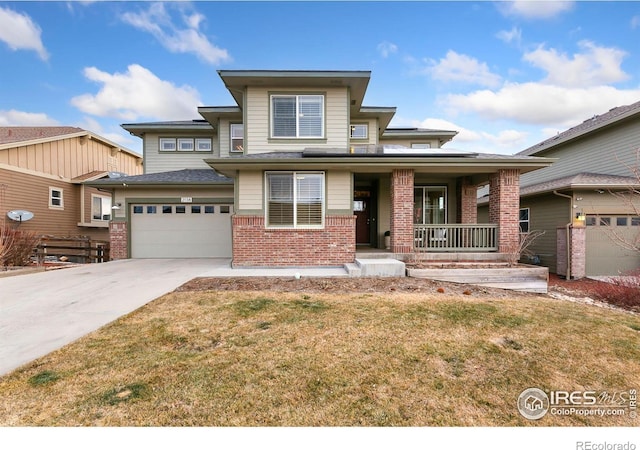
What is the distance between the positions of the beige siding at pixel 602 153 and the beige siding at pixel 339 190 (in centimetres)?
962

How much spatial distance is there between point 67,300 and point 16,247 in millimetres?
6672

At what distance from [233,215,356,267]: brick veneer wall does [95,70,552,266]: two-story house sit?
3 centimetres

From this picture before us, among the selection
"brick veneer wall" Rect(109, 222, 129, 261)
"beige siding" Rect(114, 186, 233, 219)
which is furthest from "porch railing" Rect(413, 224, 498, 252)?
"brick veneer wall" Rect(109, 222, 129, 261)

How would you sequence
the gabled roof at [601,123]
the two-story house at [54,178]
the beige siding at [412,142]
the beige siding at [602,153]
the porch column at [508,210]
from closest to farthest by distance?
the porch column at [508,210], the gabled roof at [601,123], the beige siding at [602,153], the two-story house at [54,178], the beige siding at [412,142]

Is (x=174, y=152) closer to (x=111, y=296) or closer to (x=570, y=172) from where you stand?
(x=111, y=296)

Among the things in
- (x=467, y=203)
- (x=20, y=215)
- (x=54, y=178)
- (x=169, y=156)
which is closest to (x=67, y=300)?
(x=169, y=156)

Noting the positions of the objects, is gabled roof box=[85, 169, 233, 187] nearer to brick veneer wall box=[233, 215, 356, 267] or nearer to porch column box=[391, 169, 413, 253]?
brick veneer wall box=[233, 215, 356, 267]

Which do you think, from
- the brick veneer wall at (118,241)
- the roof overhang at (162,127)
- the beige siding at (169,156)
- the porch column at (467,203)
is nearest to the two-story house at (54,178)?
the beige siding at (169,156)

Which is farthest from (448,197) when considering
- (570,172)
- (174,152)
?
(174,152)

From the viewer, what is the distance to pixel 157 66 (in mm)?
14906

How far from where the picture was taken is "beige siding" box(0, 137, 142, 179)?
13.3m

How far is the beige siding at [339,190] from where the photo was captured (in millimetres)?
9234

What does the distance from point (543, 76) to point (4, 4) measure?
21318 millimetres

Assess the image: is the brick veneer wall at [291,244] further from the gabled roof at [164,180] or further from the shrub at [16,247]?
the shrub at [16,247]
